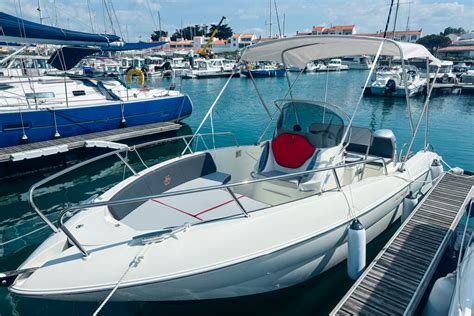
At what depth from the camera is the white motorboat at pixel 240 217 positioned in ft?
9.89

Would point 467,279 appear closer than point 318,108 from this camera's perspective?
Yes

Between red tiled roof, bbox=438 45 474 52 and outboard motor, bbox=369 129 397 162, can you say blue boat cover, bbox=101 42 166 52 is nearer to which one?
outboard motor, bbox=369 129 397 162

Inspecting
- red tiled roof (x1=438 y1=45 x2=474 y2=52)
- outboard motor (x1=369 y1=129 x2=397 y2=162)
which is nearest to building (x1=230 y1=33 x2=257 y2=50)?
red tiled roof (x1=438 y1=45 x2=474 y2=52)

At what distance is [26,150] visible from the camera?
8.55m

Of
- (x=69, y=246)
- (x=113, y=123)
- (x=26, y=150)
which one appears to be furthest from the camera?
(x=113, y=123)

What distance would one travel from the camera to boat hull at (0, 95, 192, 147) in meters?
8.99

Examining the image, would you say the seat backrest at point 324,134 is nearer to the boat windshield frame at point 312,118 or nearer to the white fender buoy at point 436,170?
the boat windshield frame at point 312,118

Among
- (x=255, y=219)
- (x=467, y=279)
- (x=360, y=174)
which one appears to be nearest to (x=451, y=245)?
(x=360, y=174)

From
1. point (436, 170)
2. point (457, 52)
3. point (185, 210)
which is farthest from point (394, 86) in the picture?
point (457, 52)

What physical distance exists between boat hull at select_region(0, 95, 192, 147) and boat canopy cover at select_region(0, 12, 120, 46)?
206 cm

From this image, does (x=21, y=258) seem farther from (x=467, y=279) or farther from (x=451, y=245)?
(x=451, y=245)

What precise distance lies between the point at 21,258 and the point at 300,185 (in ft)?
14.8

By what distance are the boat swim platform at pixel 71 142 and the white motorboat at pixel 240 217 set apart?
504 centimetres

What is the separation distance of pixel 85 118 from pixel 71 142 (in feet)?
4.27
